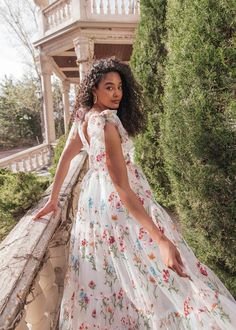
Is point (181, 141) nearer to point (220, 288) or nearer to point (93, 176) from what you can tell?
point (93, 176)

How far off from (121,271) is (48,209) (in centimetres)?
60

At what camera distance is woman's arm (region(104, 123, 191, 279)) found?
1217 millimetres

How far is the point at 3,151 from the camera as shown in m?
24.4

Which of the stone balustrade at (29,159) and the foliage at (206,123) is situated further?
the stone balustrade at (29,159)

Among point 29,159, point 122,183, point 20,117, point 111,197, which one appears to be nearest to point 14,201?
point 111,197

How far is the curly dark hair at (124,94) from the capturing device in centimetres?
161

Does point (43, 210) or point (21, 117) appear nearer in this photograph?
point (43, 210)

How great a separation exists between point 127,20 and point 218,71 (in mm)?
6957

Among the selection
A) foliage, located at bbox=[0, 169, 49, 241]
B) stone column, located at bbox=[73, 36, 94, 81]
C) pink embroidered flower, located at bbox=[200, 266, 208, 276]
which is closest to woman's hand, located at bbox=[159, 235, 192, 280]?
pink embroidered flower, located at bbox=[200, 266, 208, 276]

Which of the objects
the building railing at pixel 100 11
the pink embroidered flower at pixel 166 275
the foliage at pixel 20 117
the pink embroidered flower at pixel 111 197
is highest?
the building railing at pixel 100 11

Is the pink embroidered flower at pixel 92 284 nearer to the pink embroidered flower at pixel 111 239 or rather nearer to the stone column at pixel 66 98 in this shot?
the pink embroidered flower at pixel 111 239

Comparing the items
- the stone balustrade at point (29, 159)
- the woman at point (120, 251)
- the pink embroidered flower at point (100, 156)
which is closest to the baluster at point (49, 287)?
the woman at point (120, 251)


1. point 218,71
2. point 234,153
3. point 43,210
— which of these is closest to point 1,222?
point 43,210

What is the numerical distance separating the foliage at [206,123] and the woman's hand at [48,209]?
1.21 m
